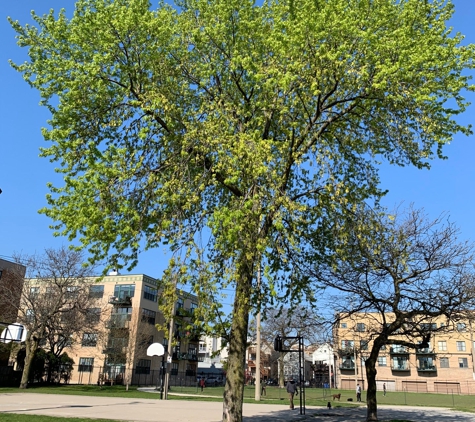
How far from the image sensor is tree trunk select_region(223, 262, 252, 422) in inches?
434

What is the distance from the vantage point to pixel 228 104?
1221 cm

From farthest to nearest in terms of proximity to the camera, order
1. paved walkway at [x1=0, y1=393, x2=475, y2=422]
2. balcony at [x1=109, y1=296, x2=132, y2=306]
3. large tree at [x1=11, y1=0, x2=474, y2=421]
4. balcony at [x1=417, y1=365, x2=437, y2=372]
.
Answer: balcony at [x1=417, y1=365, x2=437, y2=372] < balcony at [x1=109, y1=296, x2=132, y2=306] < paved walkway at [x1=0, y1=393, x2=475, y2=422] < large tree at [x1=11, y1=0, x2=474, y2=421]

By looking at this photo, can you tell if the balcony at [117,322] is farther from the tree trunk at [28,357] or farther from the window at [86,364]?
the tree trunk at [28,357]

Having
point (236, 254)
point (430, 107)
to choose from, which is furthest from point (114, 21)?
point (430, 107)

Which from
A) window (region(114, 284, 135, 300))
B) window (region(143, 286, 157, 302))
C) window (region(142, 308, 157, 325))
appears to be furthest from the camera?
window (region(143, 286, 157, 302))

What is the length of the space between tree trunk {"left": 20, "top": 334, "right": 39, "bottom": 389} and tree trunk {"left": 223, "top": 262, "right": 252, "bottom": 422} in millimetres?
28425

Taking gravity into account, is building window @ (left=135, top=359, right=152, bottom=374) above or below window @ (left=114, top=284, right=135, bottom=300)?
below

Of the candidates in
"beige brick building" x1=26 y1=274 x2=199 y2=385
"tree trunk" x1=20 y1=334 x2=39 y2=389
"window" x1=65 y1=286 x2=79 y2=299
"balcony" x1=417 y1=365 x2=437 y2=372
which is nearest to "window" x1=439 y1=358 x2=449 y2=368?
"balcony" x1=417 y1=365 x2=437 y2=372

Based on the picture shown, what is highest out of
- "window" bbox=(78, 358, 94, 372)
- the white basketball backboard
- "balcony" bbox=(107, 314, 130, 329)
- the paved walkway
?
"balcony" bbox=(107, 314, 130, 329)

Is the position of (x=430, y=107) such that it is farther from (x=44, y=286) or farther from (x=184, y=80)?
(x=44, y=286)

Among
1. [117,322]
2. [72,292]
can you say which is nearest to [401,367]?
[117,322]

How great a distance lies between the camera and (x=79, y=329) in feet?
121

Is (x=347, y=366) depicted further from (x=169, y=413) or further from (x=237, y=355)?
(x=237, y=355)

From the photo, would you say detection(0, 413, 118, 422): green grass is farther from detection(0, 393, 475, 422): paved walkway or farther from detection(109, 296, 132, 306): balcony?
detection(109, 296, 132, 306): balcony
